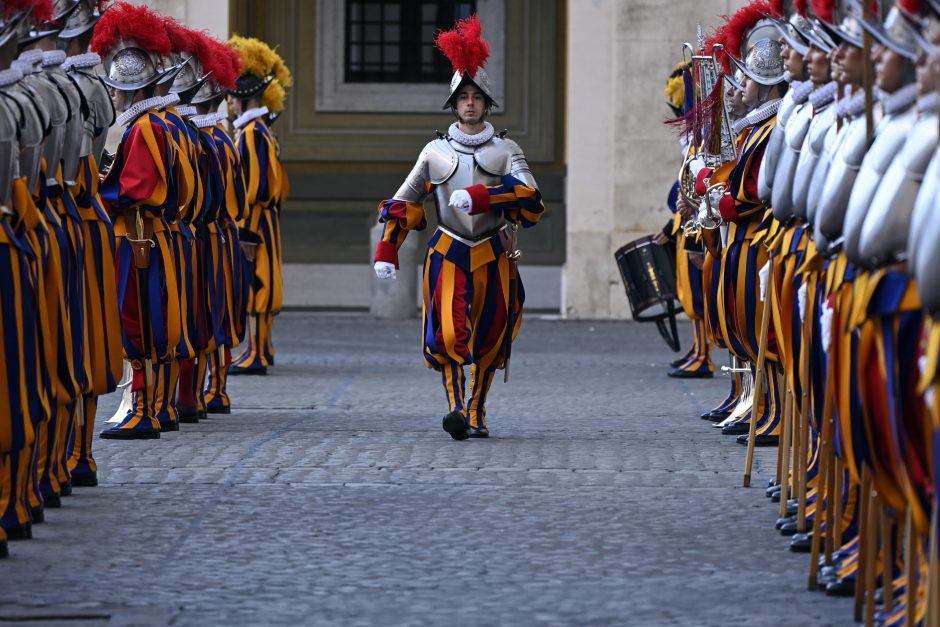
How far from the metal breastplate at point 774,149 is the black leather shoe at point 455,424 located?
293cm

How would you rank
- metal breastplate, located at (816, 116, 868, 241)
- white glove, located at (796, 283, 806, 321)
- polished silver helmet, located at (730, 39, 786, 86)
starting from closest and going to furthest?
metal breastplate, located at (816, 116, 868, 241) < white glove, located at (796, 283, 806, 321) < polished silver helmet, located at (730, 39, 786, 86)

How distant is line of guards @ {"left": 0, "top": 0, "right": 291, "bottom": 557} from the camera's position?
6.95 meters

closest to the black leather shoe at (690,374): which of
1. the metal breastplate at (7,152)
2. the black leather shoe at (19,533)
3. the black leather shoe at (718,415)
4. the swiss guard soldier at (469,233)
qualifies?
the black leather shoe at (718,415)

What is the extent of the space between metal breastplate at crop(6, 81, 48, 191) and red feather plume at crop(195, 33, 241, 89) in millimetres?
4649

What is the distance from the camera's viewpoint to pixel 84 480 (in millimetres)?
8812

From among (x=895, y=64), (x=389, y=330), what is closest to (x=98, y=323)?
(x=895, y=64)

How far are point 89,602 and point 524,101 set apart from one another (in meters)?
18.6

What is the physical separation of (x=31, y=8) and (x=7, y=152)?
2.32 ft

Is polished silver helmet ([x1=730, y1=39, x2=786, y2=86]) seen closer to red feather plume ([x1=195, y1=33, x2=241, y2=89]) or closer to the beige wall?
red feather plume ([x1=195, y1=33, x2=241, y2=89])

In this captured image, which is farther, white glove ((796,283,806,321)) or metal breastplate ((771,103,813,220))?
metal breastplate ((771,103,813,220))

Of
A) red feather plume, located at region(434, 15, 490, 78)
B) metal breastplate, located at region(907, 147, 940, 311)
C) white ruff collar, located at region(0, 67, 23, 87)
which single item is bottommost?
metal breastplate, located at region(907, 147, 940, 311)

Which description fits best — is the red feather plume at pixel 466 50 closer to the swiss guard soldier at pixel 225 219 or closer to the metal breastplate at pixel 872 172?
the swiss guard soldier at pixel 225 219

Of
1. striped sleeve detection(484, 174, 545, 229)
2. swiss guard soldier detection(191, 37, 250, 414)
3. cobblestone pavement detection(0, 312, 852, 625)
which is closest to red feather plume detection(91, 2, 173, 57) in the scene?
swiss guard soldier detection(191, 37, 250, 414)

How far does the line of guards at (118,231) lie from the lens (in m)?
6.95
